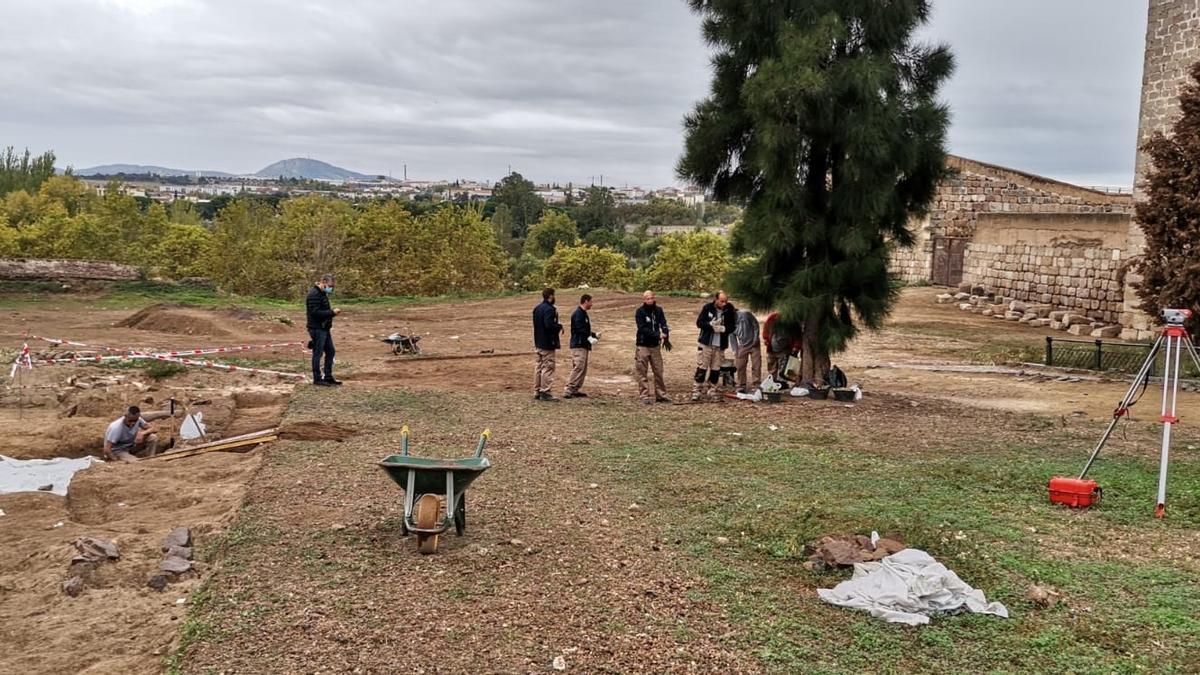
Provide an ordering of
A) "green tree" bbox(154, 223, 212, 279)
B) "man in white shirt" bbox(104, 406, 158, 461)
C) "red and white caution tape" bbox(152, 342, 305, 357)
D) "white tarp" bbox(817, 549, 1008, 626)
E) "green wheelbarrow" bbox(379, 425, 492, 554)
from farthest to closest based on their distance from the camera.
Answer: "green tree" bbox(154, 223, 212, 279), "red and white caution tape" bbox(152, 342, 305, 357), "man in white shirt" bbox(104, 406, 158, 461), "green wheelbarrow" bbox(379, 425, 492, 554), "white tarp" bbox(817, 549, 1008, 626)

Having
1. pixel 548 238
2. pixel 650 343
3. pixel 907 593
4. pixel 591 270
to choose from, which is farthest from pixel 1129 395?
pixel 548 238

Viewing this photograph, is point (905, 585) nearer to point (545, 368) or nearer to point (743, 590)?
point (743, 590)

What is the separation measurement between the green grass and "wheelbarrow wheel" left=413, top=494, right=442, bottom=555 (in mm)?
1813

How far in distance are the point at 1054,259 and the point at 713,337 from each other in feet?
57.4

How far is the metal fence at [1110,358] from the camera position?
17.2 metres

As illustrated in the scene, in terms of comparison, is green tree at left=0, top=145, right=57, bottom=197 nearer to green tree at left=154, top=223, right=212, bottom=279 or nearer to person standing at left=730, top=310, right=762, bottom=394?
green tree at left=154, top=223, right=212, bottom=279

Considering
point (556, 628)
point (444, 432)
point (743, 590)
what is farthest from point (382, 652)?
point (444, 432)

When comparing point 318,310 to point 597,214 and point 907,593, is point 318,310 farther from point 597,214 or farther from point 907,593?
point 597,214

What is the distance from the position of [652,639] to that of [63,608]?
3710 millimetres

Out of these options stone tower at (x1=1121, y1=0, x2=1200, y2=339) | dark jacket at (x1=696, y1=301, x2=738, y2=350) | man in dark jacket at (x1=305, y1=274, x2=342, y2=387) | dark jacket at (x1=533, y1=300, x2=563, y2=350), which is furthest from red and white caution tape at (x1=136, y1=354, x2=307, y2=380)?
stone tower at (x1=1121, y1=0, x2=1200, y2=339)

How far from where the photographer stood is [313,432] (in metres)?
10.9

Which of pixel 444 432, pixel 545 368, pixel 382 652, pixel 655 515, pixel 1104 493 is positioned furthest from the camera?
pixel 545 368

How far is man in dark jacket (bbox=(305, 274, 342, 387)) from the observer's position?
46.5ft

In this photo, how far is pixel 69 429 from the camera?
11781 mm
